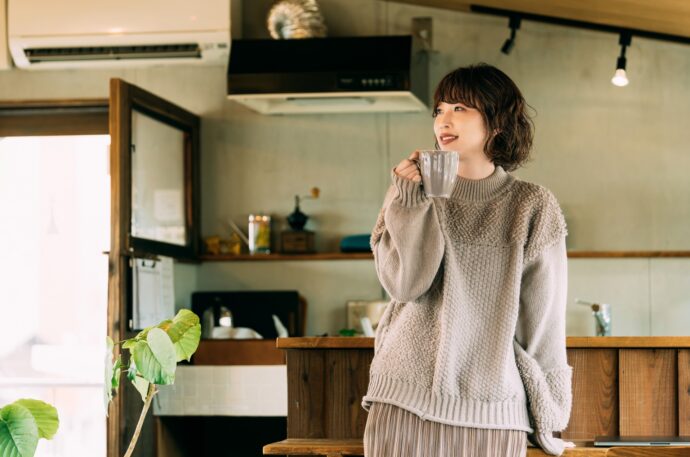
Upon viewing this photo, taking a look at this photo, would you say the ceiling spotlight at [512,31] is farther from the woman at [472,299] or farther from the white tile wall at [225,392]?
the woman at [472,299]

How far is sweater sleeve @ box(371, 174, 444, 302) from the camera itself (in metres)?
2.05

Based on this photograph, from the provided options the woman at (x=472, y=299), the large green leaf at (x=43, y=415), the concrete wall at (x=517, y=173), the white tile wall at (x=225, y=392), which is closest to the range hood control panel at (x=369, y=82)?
the concrete wall at (x=517, y=173)

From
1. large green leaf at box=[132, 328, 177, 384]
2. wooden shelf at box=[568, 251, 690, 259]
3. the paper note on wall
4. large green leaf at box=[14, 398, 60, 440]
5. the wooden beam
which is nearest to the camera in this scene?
large green leaf at box=[14, 398, 60, 440]

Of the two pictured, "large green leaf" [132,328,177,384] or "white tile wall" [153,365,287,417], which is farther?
"white tile wall" [153,365,287,417]

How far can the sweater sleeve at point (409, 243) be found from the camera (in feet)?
6.72

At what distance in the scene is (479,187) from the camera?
222cm

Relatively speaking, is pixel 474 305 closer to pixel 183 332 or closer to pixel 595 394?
pixel 183 332

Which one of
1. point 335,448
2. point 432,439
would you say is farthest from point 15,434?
point 335,448

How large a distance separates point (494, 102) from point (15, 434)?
43.8 inches

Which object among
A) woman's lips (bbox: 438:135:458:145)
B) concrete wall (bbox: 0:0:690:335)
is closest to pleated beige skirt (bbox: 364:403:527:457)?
woman's lips (bbox: 438:135:458:145)

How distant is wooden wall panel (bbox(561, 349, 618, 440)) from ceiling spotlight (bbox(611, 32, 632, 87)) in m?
2.10

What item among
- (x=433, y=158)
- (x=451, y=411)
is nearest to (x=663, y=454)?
(x=451, y=411)

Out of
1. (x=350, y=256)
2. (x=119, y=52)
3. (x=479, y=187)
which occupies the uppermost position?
(x=119, y=52)

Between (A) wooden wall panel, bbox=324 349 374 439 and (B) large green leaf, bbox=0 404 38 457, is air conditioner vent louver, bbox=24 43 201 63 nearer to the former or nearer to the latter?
(A) wooden wall panel, bbox=324 349 374 439
